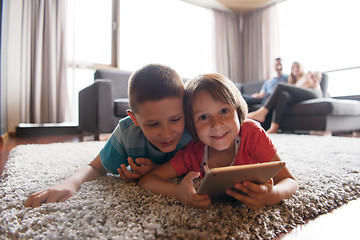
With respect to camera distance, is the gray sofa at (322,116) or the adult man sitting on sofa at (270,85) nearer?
the gray sofa at (322,116)

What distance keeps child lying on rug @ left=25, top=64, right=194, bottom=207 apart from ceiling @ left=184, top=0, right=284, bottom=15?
4067 millimetres

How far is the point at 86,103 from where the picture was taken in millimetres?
2473

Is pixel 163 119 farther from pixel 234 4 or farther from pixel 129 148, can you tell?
pixel 234 4

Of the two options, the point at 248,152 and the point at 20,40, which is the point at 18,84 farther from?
the point at 248,152

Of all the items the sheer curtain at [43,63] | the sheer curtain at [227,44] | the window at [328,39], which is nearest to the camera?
the sheer curtain at [43,63]

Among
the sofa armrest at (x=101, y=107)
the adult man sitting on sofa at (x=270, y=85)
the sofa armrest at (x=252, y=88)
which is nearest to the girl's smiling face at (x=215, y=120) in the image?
the sofa armrest at (x=101, y=107)

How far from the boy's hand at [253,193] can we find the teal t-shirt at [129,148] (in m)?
0.27

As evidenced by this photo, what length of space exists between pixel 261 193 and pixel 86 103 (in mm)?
2280

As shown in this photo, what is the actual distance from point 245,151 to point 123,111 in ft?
5.82

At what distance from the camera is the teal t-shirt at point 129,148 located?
750mm

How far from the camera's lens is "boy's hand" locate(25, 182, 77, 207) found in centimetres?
58

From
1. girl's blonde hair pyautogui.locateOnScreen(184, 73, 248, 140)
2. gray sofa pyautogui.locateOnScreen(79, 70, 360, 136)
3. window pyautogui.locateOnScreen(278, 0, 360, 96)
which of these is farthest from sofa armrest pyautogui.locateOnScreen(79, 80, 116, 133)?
window pyautogui.locateOnScreen(278, 0, 360, 96)

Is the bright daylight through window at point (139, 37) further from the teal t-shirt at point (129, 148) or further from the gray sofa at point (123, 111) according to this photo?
the teal t-shirt at point (129, 148)

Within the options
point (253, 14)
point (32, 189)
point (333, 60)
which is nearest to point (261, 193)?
point (32, 189)
